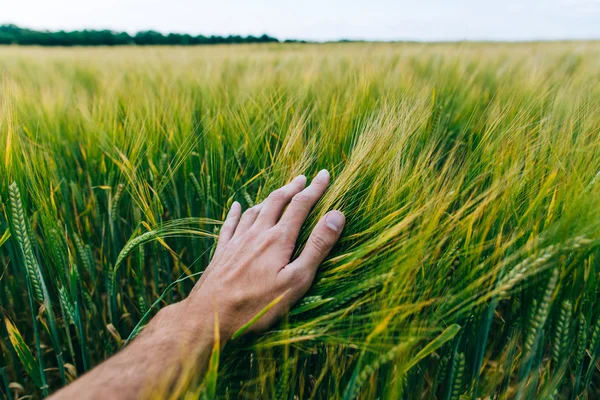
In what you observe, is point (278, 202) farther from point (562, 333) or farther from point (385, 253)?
point (562, 333)

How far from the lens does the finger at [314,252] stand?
2.03ft

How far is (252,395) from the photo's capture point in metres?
0.66

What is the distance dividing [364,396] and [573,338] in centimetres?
32

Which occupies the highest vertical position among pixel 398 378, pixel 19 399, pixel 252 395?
pixel 398 378

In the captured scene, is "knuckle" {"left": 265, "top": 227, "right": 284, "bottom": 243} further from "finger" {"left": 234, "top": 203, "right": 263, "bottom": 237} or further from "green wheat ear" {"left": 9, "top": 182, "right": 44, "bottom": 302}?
"green wheat ear" {"left": 9, "top": 182, "right": 44, "bottom": 302}

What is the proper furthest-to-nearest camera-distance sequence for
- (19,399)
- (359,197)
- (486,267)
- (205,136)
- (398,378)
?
(205,136), (19,399), (359,197), (486,267), (398,378)

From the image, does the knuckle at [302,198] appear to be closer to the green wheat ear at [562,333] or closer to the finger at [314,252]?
the finger at [314,252]

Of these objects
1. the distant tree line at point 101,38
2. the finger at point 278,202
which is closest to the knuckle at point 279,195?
the finger at point 278,202

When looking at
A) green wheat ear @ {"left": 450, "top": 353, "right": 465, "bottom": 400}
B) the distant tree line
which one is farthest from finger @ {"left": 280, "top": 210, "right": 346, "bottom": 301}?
the distant tree line

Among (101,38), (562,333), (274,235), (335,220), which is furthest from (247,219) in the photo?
(101,38)

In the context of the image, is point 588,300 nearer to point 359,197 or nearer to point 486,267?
point 486,267

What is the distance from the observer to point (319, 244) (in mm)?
624

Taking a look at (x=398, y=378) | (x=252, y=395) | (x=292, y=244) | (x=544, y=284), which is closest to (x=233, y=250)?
(x=292, y=244)

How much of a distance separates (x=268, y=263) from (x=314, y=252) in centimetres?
8
